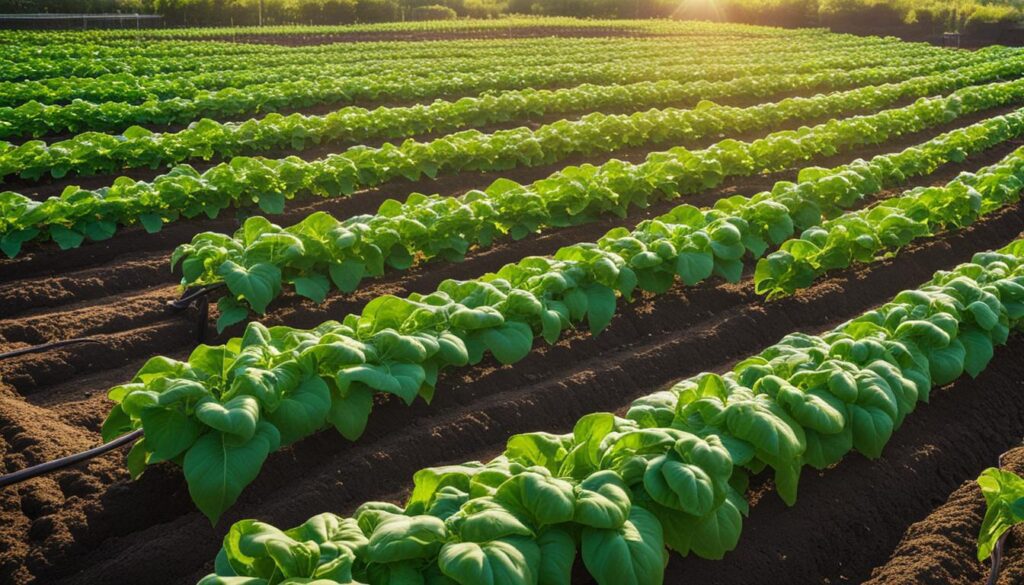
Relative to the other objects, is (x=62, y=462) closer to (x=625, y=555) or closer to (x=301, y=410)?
(x=301, y=410)

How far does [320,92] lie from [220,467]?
14.0 meters

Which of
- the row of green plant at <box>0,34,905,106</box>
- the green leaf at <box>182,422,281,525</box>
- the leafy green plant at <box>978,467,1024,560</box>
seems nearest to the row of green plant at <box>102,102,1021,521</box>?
the green leaf at <box>182,422,281,525</box>

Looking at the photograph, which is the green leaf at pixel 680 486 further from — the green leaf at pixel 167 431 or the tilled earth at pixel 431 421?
the green leaf at pixel 167 431

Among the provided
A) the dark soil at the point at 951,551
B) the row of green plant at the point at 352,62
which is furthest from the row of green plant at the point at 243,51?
the dark soil at the point at 951,551

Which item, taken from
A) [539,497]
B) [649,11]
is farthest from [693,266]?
[649,11]

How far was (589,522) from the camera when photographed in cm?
326

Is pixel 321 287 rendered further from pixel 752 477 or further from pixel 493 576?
pixel 493 576

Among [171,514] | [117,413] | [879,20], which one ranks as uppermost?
[879,20]

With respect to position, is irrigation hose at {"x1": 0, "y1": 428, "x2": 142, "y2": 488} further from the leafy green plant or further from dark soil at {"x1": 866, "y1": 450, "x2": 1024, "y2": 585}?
the leafy green plant

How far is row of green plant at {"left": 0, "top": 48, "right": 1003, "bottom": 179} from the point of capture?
10.3 meters

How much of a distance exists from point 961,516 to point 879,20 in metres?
50.4

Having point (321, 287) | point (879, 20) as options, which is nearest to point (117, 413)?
point (321, 287)

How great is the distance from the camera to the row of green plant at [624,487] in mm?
3105

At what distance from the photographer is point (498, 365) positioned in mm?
5961
